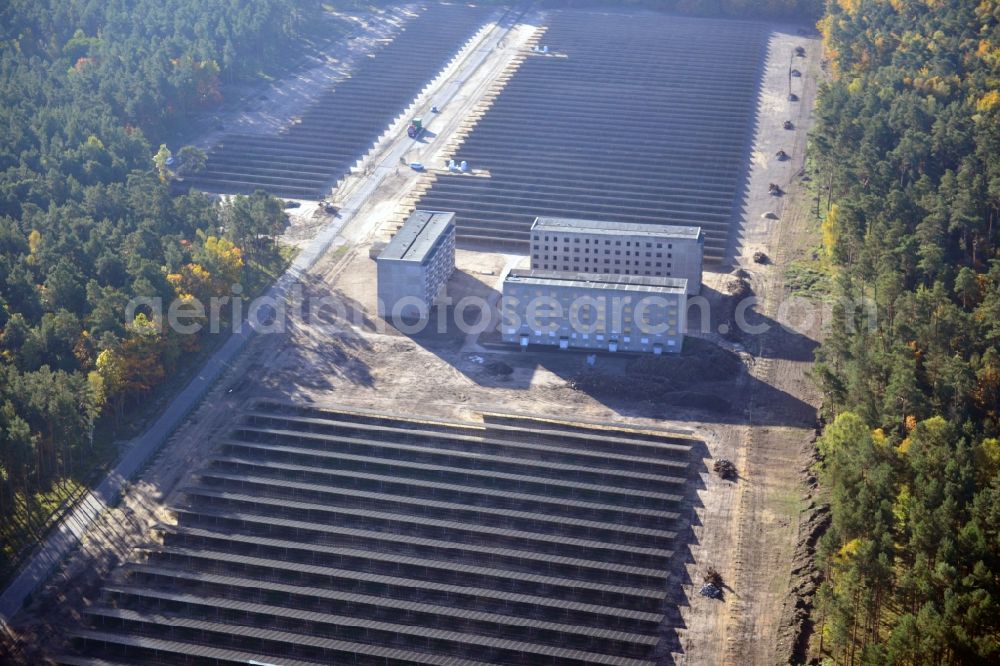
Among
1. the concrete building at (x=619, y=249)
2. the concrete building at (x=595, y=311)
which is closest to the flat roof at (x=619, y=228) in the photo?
the concrete building at (x=619, y=249)

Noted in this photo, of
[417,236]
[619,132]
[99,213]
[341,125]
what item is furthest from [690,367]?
[341,125]

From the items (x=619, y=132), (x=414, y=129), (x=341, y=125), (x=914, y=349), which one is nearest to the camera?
(x=914, y=349)

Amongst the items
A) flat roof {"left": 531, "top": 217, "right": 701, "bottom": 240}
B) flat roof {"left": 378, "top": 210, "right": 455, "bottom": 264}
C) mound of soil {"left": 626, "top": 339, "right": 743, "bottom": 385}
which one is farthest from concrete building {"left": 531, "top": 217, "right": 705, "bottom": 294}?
mound of soil {"left": 626, "top": 339, "right": 743, "bottom": 385}

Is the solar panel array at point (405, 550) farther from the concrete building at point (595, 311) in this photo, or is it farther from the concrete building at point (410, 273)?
the concrete building at point (410, 273)

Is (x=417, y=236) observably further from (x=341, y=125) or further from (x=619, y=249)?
(x=341, y=125)

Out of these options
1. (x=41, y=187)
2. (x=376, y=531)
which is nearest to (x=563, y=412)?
(x=376, y=531)

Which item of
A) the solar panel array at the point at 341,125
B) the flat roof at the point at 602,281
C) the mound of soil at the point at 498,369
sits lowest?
the mound of soil at the point at 498,369

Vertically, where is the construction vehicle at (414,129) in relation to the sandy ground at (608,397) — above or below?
above
